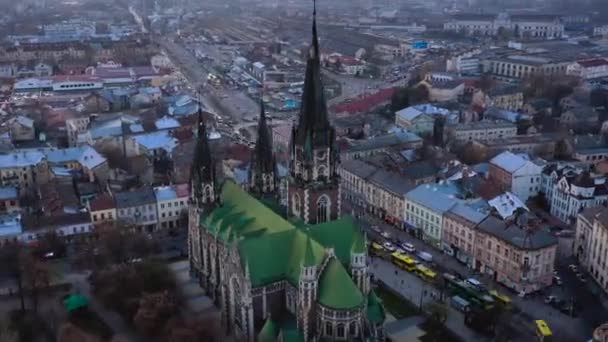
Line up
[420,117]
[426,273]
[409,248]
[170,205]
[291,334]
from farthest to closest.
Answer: [420,117] → [170,205] → [409,248] → [426,273] → [291,334]

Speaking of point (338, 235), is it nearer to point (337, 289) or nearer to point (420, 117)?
point (337, 289)

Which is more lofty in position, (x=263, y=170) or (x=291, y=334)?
(x=263, y=170)

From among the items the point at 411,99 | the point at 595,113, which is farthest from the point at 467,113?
the point at 595,113

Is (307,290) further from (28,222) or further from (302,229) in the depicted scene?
(28,222)

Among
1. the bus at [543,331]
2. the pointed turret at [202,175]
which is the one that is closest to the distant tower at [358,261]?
the pointed turret at [202,175]

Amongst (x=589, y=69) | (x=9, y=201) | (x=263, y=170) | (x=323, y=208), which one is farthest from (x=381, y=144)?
(x=589, y=69)

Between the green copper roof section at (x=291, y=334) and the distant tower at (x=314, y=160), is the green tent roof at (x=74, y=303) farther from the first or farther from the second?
the distant tower at (x=314, y=160)
